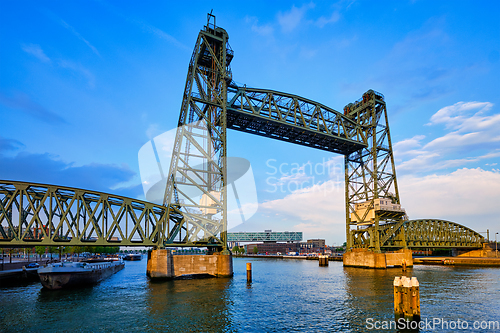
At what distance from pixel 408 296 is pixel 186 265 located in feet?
91.1

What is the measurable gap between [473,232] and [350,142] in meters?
58.9

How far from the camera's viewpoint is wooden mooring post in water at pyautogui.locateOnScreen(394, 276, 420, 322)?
57.4 ft

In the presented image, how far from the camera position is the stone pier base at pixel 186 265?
3838cm

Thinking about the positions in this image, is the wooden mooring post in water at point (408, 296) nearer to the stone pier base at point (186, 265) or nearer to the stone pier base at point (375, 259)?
the stone pier base at point (186, 265)

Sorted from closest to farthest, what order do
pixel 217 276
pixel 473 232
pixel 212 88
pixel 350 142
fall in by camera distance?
pixel 217 276 → pixel 212 88 → pixel 350 142 → pixel 473 232

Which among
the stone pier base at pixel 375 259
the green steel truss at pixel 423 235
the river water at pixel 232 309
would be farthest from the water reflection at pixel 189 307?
the green steel truss at pixel 423 235

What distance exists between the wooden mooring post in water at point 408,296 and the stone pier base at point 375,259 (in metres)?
45.4

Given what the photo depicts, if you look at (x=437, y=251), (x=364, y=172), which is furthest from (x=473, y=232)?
(x=364, y=172)

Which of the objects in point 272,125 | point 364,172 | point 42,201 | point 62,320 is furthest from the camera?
point 364,172

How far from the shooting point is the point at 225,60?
4612 centimetres

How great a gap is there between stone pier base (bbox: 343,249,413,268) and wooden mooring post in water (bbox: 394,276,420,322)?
45437 mm

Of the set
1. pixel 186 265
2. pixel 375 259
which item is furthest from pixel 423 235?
pixel 186 265

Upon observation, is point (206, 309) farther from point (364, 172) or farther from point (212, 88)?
point (364, 172)

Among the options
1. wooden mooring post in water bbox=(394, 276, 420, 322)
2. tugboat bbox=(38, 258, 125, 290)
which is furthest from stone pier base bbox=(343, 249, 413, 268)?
tugboat bbox=(38, 258, 125, 290)
